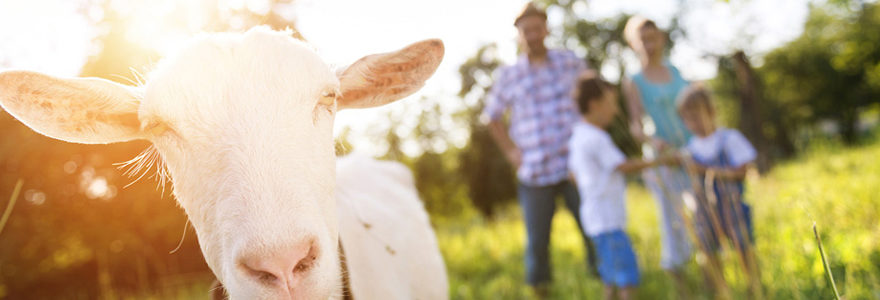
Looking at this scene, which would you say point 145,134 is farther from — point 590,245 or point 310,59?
point 590,245

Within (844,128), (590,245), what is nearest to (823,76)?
(844,128)

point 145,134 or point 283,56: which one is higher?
point 283,56

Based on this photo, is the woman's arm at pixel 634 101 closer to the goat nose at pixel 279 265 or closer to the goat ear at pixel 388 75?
the goat ear at pixel 388 75

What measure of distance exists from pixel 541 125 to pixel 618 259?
1.27m

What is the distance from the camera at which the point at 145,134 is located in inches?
71.5

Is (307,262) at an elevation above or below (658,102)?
below

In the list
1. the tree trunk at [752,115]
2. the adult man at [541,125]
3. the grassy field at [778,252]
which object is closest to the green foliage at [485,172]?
the tree trunk at [752,115]

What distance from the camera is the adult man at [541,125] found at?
4.14 metres

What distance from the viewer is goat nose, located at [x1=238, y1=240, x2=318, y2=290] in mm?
1269

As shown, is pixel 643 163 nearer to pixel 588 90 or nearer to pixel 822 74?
pixel 588 90

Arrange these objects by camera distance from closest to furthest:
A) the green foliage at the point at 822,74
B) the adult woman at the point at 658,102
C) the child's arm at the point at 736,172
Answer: the child's arm at the point at 736,172
the adult woman at the point at 658,102
the green foliage at the point at 822,74

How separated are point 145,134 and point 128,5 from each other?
581cm

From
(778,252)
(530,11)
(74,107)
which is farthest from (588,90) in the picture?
(74,107)

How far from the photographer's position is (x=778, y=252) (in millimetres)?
3334
